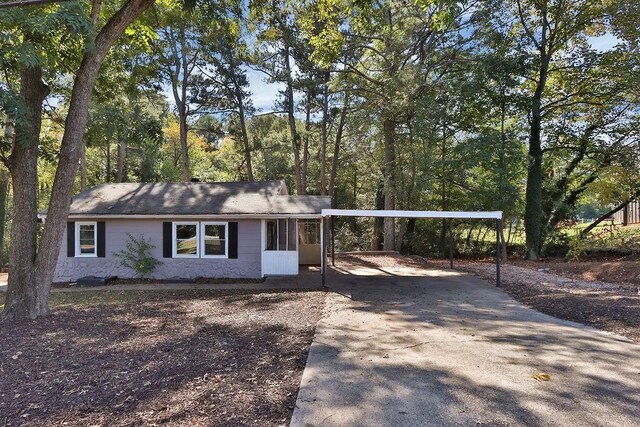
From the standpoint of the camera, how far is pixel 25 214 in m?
6.94

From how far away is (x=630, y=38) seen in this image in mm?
15648

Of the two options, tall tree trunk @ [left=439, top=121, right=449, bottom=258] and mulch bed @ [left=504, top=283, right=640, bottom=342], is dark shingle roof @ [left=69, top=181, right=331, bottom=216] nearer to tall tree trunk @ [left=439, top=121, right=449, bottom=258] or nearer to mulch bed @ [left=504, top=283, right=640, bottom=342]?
mulch bed @ [left=504, top=283, right=640, bottom=342]

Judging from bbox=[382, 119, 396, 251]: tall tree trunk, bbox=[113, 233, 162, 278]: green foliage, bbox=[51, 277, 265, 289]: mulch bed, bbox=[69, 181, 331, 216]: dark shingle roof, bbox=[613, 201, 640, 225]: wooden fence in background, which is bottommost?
bbox=[51, 277, 265, 289]: mulch bed

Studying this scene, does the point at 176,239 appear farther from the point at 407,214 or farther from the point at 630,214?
the point at 630,214

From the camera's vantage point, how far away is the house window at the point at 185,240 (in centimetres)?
1203

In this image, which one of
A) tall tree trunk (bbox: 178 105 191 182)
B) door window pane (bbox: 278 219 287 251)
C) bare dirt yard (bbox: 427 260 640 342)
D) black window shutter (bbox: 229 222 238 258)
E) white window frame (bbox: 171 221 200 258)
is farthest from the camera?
tall tree trunk (bbox: 178 105 191 182)

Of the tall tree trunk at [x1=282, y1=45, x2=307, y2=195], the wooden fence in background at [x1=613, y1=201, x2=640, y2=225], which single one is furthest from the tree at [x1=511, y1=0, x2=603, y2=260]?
the tall tree trunk at [x1=282, y1=45, x2=307, y2=195]

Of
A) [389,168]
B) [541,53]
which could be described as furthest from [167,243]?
[541,53]

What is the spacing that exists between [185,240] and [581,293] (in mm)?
10602

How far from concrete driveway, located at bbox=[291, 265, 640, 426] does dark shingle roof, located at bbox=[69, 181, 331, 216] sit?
16.9 feet

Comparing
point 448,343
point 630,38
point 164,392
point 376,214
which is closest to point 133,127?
point 376,214

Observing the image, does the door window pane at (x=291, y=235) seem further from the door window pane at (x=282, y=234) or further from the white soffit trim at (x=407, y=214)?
the white soffit trim at (x=407, y=214)

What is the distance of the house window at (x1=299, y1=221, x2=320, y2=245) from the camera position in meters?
17.1

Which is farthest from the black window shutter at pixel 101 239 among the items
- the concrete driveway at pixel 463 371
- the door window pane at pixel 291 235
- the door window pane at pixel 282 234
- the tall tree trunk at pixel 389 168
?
the tall tree trunk at pixel 389 168
